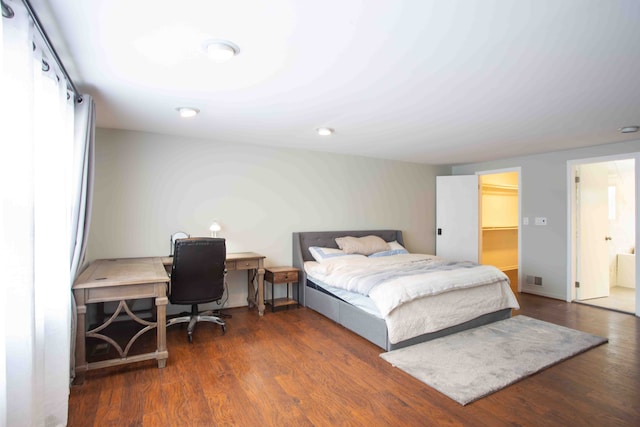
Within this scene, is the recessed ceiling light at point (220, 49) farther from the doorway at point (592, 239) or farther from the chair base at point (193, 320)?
the doorway at point (592, 239)

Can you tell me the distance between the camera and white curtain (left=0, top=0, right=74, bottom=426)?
143 centimetres

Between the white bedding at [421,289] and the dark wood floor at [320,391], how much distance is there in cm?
46

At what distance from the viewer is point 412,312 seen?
3.11m

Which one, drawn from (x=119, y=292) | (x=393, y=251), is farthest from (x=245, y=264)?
(x=393, y=251)

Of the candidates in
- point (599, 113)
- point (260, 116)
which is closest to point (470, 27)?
point (260, 116)

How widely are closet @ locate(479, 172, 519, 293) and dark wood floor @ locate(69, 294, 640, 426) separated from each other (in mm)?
3622

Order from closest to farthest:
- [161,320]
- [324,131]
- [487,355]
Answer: [161,320]
[487,355]
[324,131]

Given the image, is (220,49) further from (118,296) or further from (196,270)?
(196,270)

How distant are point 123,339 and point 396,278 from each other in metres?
2.83

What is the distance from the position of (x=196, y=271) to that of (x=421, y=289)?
7.17 feet

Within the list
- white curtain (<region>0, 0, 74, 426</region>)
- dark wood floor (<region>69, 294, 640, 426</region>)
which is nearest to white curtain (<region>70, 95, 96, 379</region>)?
white curtain (<region>0, 0, 74, 426</region>)

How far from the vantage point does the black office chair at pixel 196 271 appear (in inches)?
123

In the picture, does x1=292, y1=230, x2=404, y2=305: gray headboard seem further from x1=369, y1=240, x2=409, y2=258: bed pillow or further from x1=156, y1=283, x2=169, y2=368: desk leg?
x1=156, y1=283, x2=169, y2=368: desk leg

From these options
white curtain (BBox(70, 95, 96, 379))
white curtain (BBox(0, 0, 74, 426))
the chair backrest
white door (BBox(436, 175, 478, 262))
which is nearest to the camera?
white curtain (BBox(0, 0, 74, 426))
